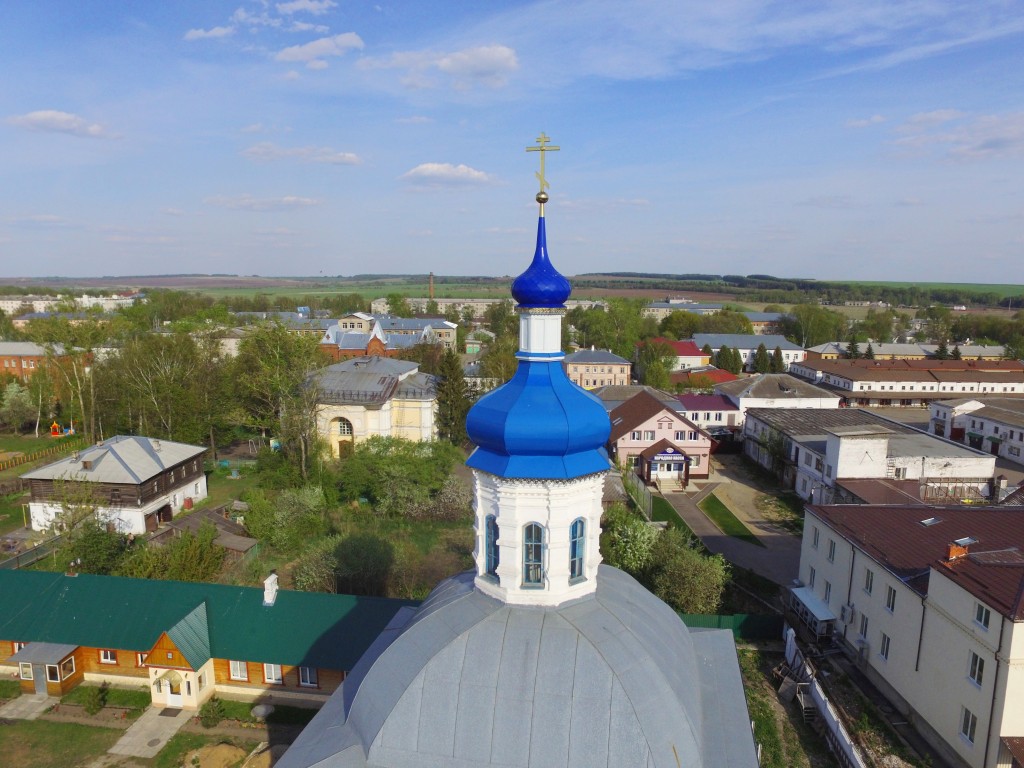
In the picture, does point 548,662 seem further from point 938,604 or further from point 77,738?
point 77,738

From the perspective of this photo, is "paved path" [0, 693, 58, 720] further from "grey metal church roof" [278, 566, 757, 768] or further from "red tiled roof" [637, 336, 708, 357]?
"red tiled roof" [637, 336, 708, 357]

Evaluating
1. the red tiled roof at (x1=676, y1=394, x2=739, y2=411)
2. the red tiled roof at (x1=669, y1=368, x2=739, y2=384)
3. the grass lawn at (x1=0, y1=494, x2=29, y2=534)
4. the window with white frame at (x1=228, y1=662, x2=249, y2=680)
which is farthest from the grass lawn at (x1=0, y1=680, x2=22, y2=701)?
the red tiled roof at (x1=669, y1=368, x2=739, y2=384)

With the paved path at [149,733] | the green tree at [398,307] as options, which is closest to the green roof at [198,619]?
the paved path at [149,733]

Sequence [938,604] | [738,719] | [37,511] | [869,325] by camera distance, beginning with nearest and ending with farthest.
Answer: [738,719] → [938,604] → [37,511] → [869,325]

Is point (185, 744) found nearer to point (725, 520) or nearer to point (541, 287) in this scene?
point (541, 287)

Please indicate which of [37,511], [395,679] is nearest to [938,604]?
[395,679]

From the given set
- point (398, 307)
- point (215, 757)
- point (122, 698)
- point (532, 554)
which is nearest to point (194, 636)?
point (122, 698)
